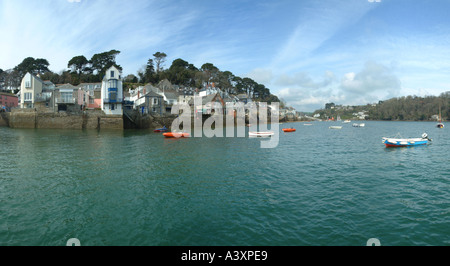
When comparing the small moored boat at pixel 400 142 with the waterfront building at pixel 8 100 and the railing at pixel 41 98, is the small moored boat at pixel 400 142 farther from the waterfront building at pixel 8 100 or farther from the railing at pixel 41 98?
the waterfront building at pixel 8 100

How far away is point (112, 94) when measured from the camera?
61.6m

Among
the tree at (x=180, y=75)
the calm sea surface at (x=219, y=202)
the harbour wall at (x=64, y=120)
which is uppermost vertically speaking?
the tree at (x=180, y=75)

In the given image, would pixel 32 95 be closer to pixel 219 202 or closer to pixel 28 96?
pixel 28 96

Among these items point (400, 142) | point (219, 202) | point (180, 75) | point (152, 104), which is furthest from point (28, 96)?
point (400, 142)

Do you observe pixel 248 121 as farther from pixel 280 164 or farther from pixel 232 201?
pixel 232 201

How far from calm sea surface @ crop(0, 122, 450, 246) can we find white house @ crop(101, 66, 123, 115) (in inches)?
1523

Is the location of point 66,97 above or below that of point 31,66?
below

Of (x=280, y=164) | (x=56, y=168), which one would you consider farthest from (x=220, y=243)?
(x=56, y=168)

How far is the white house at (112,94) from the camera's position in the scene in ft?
201

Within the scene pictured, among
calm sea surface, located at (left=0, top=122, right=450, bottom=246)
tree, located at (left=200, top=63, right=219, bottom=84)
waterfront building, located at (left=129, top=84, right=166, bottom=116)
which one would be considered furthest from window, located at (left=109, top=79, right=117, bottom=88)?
tree, located at (left=200, top=63, right=219, bottom=84)

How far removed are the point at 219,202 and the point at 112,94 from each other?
57.3 m

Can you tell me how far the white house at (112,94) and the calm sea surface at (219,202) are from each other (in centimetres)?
3869

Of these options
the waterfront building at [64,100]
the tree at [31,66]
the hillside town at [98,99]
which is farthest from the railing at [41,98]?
the tree at [31,66]

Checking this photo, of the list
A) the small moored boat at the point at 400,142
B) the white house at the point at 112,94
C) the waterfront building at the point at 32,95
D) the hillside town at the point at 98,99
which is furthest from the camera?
the waterfront building at the point at 32,95
